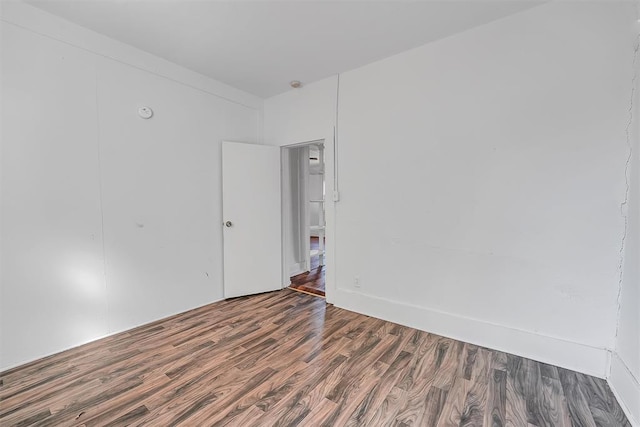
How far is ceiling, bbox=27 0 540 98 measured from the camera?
189cm

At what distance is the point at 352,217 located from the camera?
2.89 m

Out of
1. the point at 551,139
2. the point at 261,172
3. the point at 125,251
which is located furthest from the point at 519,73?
the point at 125,251

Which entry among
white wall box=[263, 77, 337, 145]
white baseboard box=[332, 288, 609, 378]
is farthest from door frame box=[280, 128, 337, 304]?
white baseboard box=[332, 288, 609, 378]

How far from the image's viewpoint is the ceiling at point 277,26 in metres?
1.89

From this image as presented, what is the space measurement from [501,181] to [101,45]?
355 centimetres

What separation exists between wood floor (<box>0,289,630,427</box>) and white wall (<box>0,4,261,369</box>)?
1.14 ft

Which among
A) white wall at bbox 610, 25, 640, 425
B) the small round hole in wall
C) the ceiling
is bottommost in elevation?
white wall at bbox 610, 25, 640, 425

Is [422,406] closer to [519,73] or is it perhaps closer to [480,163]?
[480,163]

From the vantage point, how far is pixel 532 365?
1.90 meters

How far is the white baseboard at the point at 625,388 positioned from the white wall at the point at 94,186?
347cm

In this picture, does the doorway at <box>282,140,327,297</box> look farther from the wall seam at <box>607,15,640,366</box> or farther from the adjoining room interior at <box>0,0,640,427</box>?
the wall seam at <box>607,15,640,366</box>

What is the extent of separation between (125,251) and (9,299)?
75 cm

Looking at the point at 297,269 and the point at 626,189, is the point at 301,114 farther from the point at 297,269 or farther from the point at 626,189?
the point at 626,189

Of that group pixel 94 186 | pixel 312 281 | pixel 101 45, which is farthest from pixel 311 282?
pixel 101 45
